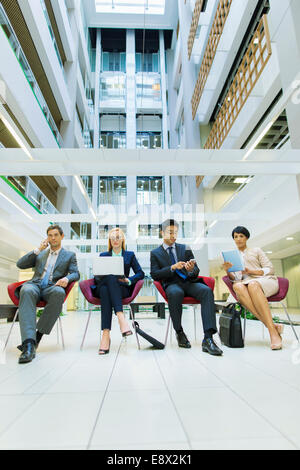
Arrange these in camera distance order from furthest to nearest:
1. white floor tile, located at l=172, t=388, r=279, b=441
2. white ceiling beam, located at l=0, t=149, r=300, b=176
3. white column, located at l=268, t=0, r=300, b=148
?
1. white ceiling beam, located at l=0, t=149, r=300, b=176
2. white column, located at l=268, t=0, r=300, b=148
3. white floor tile, located at l=172, t=388, r=279, b=441

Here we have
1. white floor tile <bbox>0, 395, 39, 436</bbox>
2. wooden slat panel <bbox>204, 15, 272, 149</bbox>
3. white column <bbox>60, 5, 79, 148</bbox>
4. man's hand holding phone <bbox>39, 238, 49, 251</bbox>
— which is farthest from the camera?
white column <bbox>60, 5, 79, 148</bbox>

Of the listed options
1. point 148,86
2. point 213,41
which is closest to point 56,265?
point 213,41

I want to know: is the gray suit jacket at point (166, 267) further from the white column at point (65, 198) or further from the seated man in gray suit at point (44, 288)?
the white column at point (65, 198)

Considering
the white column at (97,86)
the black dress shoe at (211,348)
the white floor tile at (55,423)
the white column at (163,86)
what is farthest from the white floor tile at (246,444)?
the white column at (163,86)

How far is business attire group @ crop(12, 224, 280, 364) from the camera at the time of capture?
2679 millimetres

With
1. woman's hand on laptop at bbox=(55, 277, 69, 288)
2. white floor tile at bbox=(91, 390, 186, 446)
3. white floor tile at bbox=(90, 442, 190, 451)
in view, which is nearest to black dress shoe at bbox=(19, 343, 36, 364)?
woman's hand on laptop at bbox=(55, 277, 69, 288)

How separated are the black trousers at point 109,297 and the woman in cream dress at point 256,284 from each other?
3.55ft

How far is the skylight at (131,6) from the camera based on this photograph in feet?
59.8

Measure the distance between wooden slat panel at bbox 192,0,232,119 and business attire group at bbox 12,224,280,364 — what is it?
9232 mm

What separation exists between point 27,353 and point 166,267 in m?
1.43

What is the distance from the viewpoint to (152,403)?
1.35 meters

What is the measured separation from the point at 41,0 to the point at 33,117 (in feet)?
14.6

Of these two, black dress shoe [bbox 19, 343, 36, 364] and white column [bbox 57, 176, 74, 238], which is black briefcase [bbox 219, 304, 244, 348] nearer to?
black dress shoe [bbox 19, 343, 36, 364]

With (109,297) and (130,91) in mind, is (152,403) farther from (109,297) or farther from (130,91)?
(130,91)
